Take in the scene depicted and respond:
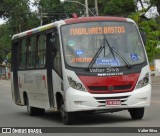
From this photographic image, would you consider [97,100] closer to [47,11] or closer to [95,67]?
[95,67]

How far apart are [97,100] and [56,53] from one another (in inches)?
76.0

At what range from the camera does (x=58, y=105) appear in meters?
14.8

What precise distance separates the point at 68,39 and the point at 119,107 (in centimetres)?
226

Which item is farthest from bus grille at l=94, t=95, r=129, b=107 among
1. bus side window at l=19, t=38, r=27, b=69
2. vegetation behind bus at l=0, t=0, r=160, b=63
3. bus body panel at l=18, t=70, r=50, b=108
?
vegetation behind bus at l=0, t=0, r=160, b=63

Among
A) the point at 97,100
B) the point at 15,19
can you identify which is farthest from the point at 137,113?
the point at 15,19

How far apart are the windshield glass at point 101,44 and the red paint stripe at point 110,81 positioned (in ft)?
1.13

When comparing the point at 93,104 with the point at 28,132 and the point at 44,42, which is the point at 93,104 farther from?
the point at 44,42

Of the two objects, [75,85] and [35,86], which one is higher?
[75,85]

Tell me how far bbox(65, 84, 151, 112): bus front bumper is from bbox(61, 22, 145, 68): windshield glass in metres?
0.77

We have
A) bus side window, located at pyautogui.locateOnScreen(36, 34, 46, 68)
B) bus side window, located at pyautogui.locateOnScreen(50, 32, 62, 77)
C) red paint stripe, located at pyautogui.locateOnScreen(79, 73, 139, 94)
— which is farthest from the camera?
bus side window, located at pyautogui.locateOnScreen(36, 34, 46, 68)

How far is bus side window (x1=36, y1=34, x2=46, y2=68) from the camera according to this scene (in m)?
15.8

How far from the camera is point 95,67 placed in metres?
13.8

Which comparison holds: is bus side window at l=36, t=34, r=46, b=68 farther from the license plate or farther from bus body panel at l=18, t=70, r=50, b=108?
the license plate

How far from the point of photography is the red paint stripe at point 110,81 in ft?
44.7
